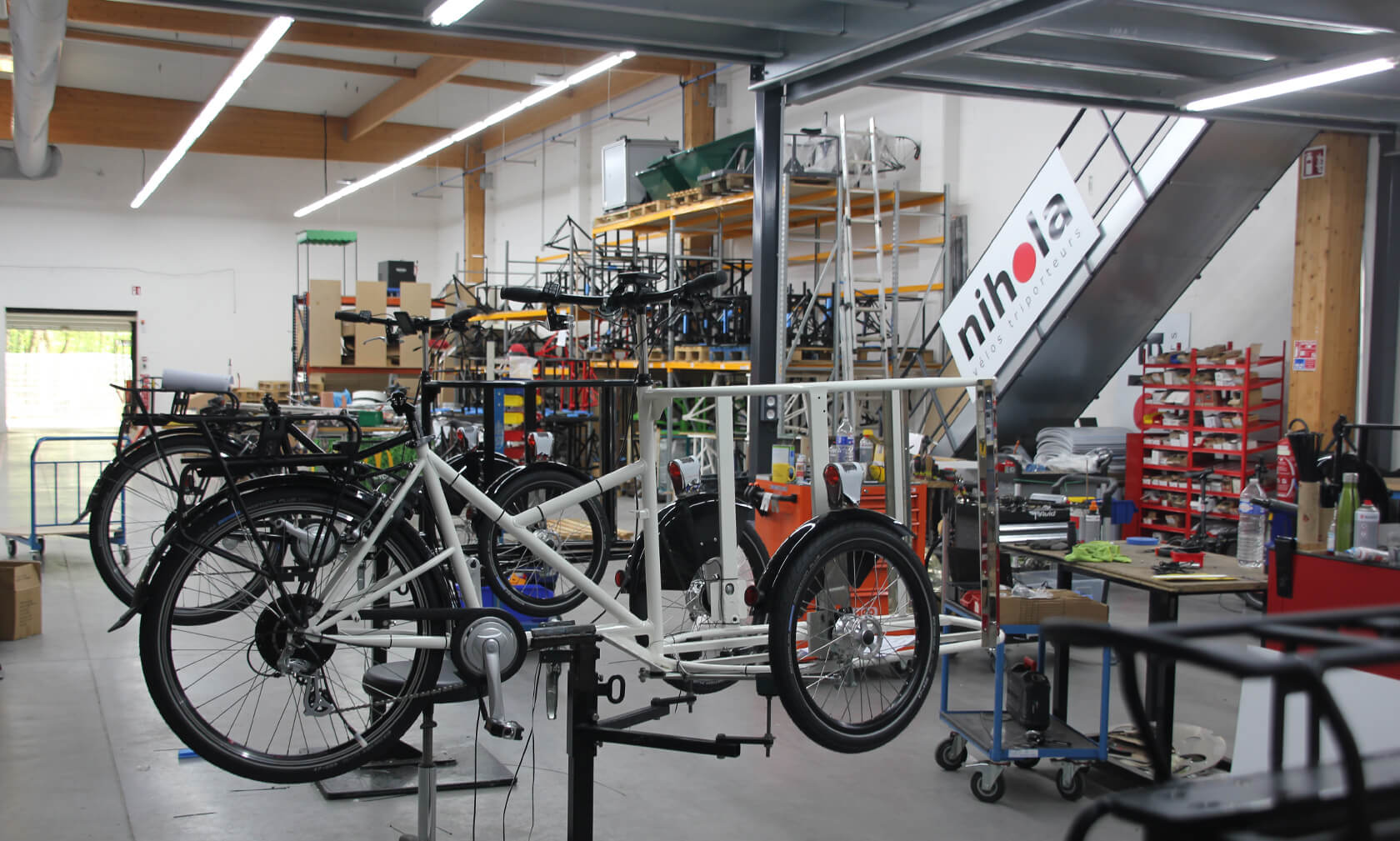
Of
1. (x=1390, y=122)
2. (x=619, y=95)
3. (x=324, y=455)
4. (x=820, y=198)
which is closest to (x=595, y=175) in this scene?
(x=619, y=95)

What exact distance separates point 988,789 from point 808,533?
169 cm

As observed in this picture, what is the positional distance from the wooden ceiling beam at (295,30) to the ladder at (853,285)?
445cm

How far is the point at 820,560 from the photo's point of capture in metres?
3.03

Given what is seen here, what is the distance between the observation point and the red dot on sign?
29.2 feet

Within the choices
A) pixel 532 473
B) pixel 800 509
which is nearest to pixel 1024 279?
pixel 800 509

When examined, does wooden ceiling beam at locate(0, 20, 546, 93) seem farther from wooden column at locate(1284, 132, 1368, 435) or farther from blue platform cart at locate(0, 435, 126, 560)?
wooden column at locate(1284, 132, 1368, 435)

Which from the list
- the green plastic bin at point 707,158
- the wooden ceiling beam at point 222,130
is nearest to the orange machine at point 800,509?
the green plastic bin at point 707,158

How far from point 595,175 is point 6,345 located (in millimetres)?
12508

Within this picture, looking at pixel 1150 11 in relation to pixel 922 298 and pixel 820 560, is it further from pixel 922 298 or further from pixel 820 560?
pixel 922 298

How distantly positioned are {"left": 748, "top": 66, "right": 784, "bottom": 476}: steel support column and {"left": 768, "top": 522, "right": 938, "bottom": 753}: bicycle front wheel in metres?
3.38

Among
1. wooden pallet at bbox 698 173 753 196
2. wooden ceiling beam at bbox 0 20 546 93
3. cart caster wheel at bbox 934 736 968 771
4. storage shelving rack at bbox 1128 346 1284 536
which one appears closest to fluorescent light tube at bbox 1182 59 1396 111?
storage shelving rack at bbox 1128 346 1284 536

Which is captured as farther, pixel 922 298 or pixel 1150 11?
pixel 922 298

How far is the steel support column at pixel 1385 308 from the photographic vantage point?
807cm

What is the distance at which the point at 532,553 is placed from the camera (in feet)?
12.8
